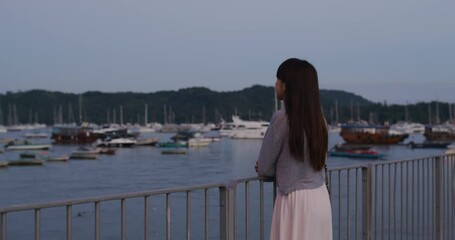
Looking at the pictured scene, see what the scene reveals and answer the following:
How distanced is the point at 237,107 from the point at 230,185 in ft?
586

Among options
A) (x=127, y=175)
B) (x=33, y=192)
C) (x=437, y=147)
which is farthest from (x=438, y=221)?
(x=437, y=147)

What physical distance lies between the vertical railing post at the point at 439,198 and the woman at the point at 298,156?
2893 millimetres

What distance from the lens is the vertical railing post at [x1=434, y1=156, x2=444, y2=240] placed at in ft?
21.5

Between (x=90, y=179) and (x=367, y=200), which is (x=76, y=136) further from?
(x=367, y=200)

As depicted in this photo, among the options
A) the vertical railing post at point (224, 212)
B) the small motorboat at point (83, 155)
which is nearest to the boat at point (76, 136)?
the small motorboat at point (83, 155)

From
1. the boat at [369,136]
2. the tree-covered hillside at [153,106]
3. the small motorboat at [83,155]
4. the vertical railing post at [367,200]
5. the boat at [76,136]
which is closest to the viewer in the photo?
the vertical railing post at [367,200]

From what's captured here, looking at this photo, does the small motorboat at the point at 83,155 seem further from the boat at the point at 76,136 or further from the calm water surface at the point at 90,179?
the boat at the point at 76,136

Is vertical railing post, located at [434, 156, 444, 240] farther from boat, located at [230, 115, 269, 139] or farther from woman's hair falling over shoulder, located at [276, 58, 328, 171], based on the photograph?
boat, located at [230, 115, 269, 139]

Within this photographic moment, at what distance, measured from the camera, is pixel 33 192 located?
3453 cm

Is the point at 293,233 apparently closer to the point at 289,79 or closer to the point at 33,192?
the point at 289,79

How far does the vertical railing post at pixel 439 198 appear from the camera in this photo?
6.55 metres

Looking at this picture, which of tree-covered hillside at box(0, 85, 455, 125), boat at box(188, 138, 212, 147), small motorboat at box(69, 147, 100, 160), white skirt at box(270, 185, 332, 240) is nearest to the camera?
white skirt at box(270, 185, 332, 240)

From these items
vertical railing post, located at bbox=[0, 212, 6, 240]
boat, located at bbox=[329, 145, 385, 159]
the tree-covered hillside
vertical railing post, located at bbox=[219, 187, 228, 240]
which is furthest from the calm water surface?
the tree-covered hillside

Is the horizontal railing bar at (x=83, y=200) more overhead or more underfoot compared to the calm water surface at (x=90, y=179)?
more overhead
